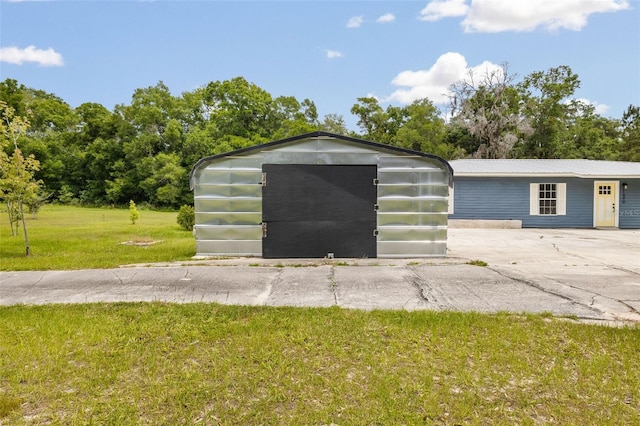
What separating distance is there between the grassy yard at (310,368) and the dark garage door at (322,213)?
3.89m

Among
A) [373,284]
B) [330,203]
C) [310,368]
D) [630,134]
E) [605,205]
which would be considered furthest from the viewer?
[630,134]

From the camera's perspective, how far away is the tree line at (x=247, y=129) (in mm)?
31641

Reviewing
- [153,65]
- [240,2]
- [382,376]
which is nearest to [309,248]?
[382,376]

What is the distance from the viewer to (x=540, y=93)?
3259cm

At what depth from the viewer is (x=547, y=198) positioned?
55.6 feet

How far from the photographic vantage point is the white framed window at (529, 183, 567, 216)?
16828mm

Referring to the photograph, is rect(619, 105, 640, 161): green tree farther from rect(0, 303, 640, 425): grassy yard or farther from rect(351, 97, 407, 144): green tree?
rect(0, 303, 640, 425): grassy yard

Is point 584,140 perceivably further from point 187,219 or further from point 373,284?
point 373,284

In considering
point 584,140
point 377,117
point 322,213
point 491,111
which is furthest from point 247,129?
point 322,213

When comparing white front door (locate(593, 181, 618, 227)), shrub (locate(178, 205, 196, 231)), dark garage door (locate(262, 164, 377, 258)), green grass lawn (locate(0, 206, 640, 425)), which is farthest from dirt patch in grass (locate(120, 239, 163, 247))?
white front door (locate(593, 181, 618, 227))

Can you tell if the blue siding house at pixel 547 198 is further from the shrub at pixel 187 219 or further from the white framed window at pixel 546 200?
the shrub at pixel 187 219

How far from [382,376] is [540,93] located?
3554 cm

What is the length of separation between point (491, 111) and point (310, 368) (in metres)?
32.1

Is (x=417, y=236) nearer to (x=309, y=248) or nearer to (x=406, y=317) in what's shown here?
(x=309, y=248)
